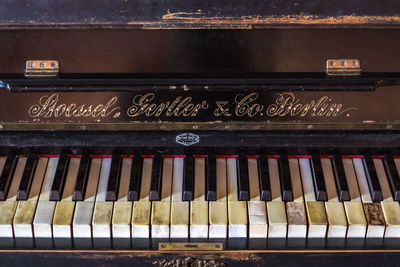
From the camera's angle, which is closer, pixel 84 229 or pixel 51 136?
pixel 84 229

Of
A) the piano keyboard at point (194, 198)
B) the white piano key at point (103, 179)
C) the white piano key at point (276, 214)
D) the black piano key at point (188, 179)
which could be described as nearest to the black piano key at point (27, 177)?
the piano keyboard at point (194, 198)

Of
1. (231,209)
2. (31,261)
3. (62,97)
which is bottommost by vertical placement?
(31,261)

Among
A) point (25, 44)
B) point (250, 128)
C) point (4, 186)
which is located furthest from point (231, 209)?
point (25, 44)

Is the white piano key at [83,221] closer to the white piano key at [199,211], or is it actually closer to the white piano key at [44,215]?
the white piano key at [44,215]

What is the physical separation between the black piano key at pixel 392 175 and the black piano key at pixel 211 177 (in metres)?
0.71

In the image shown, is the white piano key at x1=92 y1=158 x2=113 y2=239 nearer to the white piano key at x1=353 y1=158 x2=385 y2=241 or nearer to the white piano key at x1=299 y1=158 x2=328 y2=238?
the white piano key at x1=299 y1=158 x2=328 y2=238

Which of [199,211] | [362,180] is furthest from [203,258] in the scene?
[362,180]

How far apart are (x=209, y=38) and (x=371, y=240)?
3.31 ft

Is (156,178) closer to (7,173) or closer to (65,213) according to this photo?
(65,213)

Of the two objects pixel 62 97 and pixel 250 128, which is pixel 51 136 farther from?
pixel 250 128

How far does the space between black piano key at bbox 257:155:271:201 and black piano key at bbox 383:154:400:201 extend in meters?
0.49

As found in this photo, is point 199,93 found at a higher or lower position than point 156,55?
lower

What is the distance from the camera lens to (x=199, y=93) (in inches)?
80.5

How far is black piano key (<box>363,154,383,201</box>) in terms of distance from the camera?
6.68 feet
